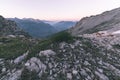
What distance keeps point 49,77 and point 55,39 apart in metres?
5.18

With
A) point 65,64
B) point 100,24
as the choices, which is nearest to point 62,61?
point 65,64

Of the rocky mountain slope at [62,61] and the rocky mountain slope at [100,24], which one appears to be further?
the rocky mountain slope at [100,24]

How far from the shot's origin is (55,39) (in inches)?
782

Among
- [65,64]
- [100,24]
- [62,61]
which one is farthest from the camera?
[100,24]

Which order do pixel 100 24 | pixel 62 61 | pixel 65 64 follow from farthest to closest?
pixel 100 24 → pixel 62 61 → pixel 65 64

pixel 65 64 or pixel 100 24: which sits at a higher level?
pixel 65 64

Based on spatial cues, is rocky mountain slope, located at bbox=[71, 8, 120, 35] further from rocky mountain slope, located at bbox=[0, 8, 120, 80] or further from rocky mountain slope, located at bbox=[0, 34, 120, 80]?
rocky mountain slope, located at bbox=[0, 34, 120, 80]

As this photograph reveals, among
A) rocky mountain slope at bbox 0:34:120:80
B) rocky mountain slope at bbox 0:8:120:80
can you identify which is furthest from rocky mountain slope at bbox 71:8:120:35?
rocky mountain slope at bbox 0:34:120:80

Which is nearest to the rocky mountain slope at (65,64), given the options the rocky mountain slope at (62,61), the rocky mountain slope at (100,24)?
the rocky mountain slope at (62,61)

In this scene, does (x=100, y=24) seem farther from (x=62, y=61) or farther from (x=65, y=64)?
(x=65, y=64)

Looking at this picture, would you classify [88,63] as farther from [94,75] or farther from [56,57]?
[56,57]

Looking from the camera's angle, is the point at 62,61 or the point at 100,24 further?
the point at 100,24

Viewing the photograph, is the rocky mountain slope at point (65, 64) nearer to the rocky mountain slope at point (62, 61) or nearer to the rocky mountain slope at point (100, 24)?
the rocky mountain slope at point (62, 61)

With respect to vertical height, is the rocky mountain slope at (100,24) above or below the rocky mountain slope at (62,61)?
below
